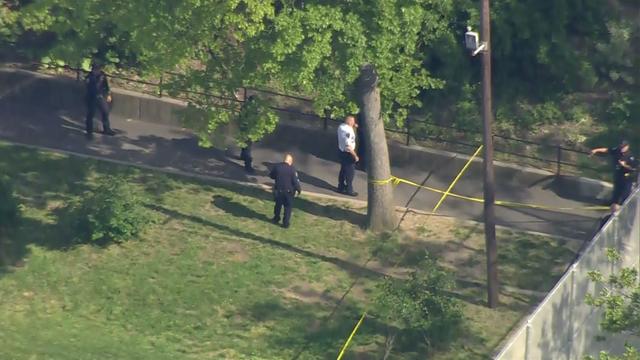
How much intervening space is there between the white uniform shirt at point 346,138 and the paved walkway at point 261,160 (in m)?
1.13

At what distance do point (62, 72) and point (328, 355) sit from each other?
11.4 m

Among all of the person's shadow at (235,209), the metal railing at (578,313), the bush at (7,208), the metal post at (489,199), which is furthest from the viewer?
the person's shadow at (235,209)

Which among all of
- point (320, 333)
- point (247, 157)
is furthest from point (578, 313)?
point (247, 157)

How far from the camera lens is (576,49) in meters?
27.6

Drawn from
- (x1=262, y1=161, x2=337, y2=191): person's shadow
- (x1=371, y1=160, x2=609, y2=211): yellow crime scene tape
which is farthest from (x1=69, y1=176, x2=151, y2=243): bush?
(x1=371, y1=160, x2=609, y2=211): yellow crime scene tape

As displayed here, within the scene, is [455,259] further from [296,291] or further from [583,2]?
[583,2]

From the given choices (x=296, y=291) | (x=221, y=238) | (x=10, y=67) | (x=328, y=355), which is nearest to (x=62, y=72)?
(x=10, y=67)

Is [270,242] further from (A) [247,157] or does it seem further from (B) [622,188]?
(B) [622,188]

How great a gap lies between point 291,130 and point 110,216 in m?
5.39

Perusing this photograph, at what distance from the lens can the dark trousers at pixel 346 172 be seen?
24625 millimetres

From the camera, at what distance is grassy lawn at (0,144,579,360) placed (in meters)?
20.5

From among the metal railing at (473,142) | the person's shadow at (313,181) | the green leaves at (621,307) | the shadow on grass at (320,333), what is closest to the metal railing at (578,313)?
the green leaves at (621,307)

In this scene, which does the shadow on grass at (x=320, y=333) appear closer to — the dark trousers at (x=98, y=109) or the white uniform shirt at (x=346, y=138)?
the white uniform shirt at (x=346, y=138)

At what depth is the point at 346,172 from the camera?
2488 centimetres
